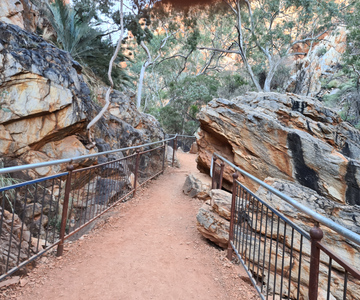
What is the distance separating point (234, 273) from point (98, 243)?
207cm

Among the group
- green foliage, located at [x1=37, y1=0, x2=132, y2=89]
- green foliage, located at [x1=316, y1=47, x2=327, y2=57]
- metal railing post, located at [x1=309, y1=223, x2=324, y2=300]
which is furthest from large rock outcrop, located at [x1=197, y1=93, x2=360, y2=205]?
green foliage, located at [x1=316, y1=47, x2=327, y2=57]

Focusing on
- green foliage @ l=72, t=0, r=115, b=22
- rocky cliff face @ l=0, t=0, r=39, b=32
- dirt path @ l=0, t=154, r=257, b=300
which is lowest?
dirt path @ l=0, t=154, r=257, b=300

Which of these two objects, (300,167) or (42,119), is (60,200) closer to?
(42,119)

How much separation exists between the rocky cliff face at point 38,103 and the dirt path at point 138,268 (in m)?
2.61

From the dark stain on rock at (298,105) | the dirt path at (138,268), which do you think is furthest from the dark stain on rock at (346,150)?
the dirt path at (138,268)

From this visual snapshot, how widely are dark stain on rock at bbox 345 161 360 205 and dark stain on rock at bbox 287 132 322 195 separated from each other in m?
0.66

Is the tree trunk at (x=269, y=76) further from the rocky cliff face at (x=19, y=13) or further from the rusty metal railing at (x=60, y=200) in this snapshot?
the rocky cliff face at (x=19, y=13)

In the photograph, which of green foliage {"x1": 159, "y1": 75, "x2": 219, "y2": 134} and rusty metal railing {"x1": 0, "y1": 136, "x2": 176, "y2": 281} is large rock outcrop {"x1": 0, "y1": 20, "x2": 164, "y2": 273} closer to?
rusty metal railing {"x1": 0, "y1": 136, "x2": 176, "y2": 281}

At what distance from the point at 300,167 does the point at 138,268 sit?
184 inches

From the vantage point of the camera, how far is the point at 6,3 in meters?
6.96

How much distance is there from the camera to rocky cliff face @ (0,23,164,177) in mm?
5320

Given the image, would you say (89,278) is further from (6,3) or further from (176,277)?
(6,3)

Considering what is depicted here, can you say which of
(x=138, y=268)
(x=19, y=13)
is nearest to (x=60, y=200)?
(x=138, y=268)

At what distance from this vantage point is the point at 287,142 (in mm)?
6168
